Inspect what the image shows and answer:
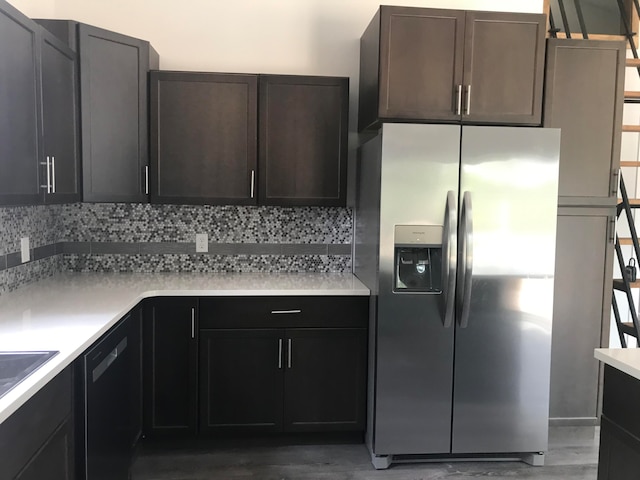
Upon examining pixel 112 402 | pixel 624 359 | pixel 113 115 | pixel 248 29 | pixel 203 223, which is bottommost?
pixel 112 402

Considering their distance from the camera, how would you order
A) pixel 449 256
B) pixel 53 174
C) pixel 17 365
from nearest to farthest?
pixel 17 365 < pixel 53 174 < pixel 449 256

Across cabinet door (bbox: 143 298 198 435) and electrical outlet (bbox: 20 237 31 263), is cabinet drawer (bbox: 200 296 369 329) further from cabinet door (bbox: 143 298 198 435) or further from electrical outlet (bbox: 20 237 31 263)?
electrical outlet (bbox: 20 237 31 263)

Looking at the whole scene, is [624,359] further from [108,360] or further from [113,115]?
[113,115]

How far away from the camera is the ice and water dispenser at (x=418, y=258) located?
2.76 m

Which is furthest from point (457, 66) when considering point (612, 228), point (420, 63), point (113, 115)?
point (113, 115)

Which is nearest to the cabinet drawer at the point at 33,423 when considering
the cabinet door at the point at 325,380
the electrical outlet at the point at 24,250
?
the electrical outlet at the point at 24,250

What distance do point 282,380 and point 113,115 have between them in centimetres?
167

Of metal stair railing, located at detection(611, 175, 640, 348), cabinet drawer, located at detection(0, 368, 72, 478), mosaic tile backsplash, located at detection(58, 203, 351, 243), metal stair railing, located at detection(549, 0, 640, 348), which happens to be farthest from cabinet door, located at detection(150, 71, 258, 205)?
metal stair railing, located at detection(611, 175, 640, 348)

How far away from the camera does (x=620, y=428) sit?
1.76 meters

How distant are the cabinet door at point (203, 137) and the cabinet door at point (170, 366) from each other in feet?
2.14

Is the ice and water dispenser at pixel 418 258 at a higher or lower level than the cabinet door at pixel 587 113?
lower

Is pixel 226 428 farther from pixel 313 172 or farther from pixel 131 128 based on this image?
pixel 131 128

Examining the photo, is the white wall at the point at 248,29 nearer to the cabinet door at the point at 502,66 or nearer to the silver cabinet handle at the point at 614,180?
the cabinet door at the point at 502,66

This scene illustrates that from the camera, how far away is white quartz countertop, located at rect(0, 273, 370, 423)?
1.76 meters
